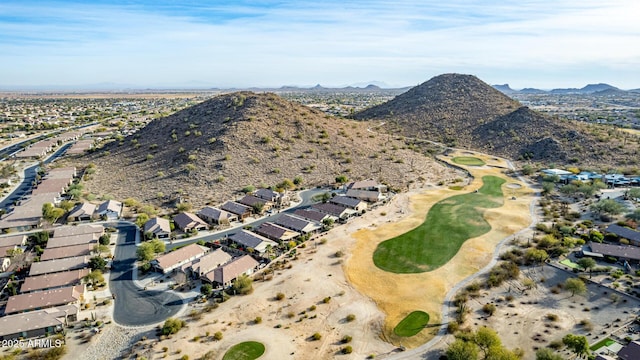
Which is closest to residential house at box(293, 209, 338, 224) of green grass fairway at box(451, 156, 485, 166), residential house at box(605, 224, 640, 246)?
residential house at box(605, 224, 640, 246)

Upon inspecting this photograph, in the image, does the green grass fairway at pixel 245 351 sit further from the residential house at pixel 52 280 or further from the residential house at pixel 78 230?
the residential house at pixel 78 230

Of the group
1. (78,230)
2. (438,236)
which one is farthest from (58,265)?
(438,236)

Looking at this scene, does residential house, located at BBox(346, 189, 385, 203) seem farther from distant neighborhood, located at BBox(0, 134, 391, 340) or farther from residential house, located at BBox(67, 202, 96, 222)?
residential house, located at BBox(67, 202, 96, 222)

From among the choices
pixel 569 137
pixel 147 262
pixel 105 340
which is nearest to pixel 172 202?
pixel 147 262

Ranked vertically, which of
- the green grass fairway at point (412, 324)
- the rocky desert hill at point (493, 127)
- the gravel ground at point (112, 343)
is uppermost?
the rocky desert hill at point (493, 127)

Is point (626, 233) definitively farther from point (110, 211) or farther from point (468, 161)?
point (110, 211)

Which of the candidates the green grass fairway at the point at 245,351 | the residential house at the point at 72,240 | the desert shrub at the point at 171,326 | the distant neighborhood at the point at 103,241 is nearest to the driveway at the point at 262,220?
the distant neighborhood at the point at 103,241
